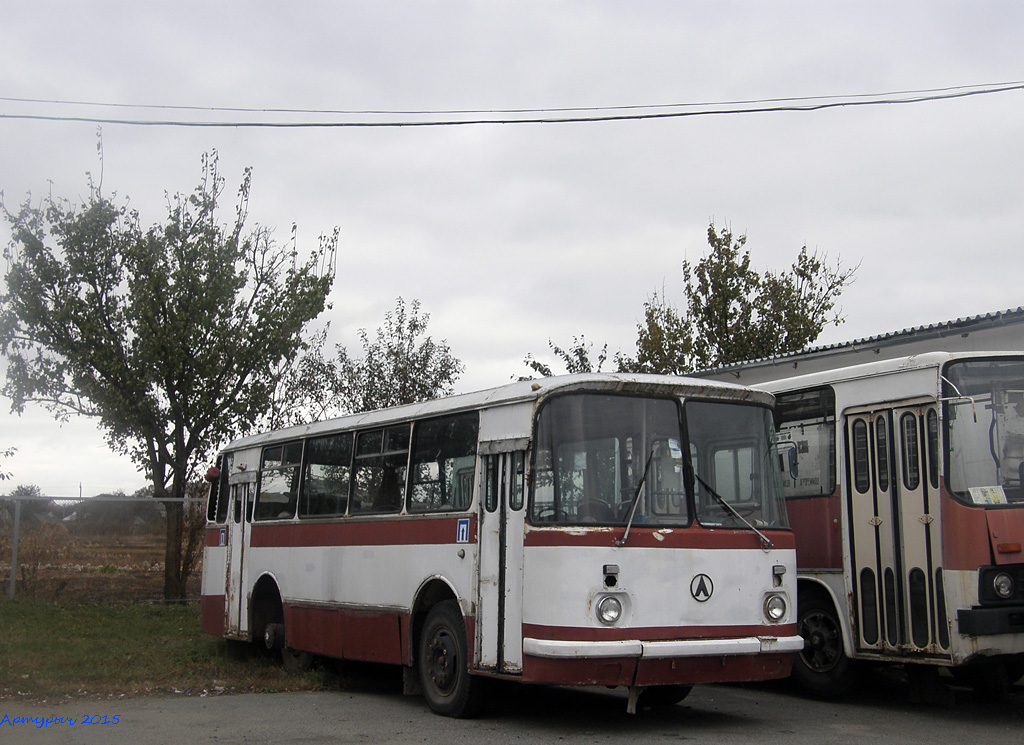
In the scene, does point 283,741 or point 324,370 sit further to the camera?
point 324,370

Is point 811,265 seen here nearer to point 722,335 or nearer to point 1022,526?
point 722,335

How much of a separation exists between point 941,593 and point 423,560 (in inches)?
170

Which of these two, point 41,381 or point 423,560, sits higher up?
point 41,381

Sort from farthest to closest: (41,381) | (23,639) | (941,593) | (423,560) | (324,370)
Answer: (324,370)
(41,381)
(23,639)
(423,560)
(941,593)

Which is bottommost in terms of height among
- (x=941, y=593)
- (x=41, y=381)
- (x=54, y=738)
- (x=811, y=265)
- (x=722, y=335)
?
(x=54, y=738)

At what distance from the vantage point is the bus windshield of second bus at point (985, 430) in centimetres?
899

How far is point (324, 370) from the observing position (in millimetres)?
27906

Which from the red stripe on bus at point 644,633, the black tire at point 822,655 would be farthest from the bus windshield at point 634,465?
the black tire at point 822,655

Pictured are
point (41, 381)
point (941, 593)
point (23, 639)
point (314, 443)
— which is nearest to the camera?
point (941, 593)

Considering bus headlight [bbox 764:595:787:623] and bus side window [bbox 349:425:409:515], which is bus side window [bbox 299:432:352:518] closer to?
bus side window [bbox 349:425:409:515]

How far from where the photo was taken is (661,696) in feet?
33.1

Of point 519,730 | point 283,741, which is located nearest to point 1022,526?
point 519,730

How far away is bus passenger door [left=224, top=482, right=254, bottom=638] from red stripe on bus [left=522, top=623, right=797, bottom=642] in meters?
6.20

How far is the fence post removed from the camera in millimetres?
20386
